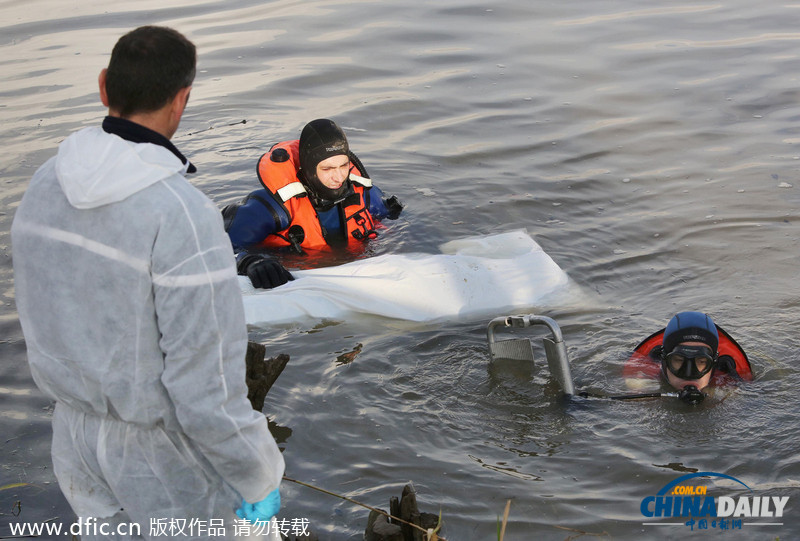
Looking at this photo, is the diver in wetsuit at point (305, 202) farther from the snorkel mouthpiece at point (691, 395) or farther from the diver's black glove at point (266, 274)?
the snorkel mouthpiece at point (691, 395)

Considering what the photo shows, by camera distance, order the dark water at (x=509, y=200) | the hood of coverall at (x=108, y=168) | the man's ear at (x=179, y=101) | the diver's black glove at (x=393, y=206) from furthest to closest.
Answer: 1. the diver's black glove at (x=393, y=206)
2. the dark water at (x=509, y=200)
3. the man's ear at (x=179, y=101)
4. the hood of coverall at (x=108, y=168)

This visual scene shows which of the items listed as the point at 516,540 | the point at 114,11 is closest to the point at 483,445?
the point at 516,540

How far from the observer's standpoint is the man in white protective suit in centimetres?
190

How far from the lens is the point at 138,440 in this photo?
207 centimetres

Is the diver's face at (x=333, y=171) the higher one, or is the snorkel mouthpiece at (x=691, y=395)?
the diver's face at (x=333, y=171)

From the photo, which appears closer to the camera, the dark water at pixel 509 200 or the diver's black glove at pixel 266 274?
the dark water at pixel 509 200

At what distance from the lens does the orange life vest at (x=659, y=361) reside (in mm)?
4824

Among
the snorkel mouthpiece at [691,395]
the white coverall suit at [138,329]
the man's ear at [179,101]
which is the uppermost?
the man's ear at [179,101]

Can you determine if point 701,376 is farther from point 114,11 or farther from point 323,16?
point 114,11

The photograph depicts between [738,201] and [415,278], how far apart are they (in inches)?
139

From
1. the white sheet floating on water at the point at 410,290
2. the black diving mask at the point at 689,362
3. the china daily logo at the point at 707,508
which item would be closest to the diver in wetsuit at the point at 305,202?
the white sheet floating on water at the point at 410,290

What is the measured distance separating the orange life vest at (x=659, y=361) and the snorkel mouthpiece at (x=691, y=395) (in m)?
0.30

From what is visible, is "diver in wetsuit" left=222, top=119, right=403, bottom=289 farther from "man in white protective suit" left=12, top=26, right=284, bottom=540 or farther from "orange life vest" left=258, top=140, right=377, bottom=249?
"man in white protective suit" left=12, top=26, right=284, bottom=540

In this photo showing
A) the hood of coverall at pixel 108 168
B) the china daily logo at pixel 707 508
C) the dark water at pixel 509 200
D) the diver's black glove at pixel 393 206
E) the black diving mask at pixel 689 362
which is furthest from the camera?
the diver's black glove at pixel 393 206
